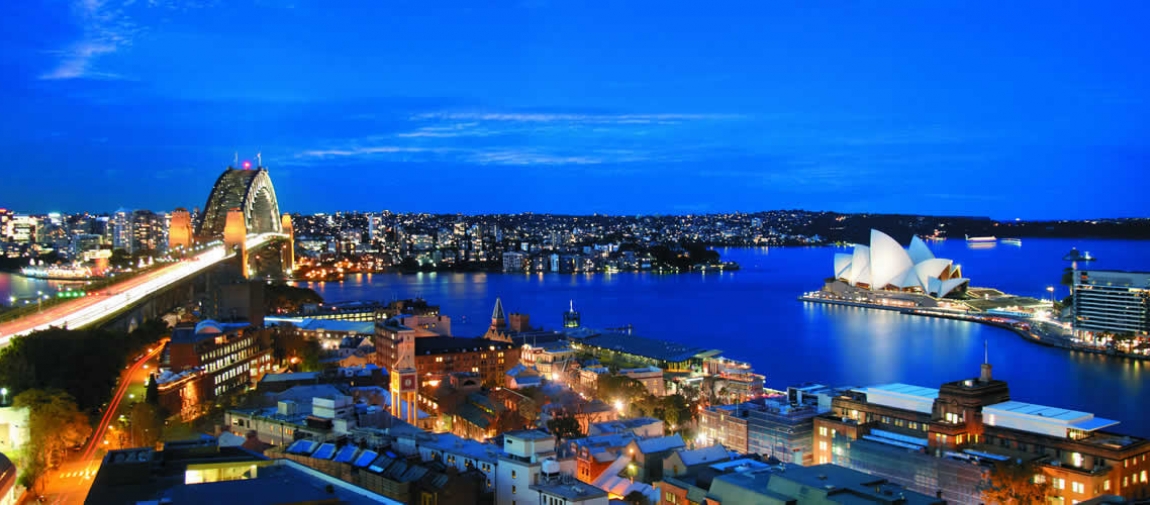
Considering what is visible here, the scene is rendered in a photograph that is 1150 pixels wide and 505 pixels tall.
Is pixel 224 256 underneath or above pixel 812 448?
above

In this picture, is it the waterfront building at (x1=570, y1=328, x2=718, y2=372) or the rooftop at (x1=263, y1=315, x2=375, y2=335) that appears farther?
the rooftop at (x1=263, y1=315, x2=375, y2=335)

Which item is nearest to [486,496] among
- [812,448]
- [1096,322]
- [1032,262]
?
[812,448]

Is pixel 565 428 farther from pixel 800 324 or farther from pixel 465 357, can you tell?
pixel 800 324

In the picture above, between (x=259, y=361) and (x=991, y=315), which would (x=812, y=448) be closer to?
(x=259, y=361)

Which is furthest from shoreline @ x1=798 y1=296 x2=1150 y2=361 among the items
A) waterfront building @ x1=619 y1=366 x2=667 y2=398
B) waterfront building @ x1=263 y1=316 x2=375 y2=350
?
waterfront building @ x1=263 y1=316 x2=375 y2=350

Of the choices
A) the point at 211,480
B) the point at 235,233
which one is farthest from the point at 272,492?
the point at 235,233

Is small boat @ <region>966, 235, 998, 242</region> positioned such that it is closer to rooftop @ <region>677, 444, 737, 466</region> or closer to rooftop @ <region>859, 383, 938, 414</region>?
rooftop @ <region>859, 383, 938, 414</region>

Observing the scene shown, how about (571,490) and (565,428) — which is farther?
(565,428)

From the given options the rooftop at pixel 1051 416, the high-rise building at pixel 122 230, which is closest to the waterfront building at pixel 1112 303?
the rooftop at pixel 1051 416
